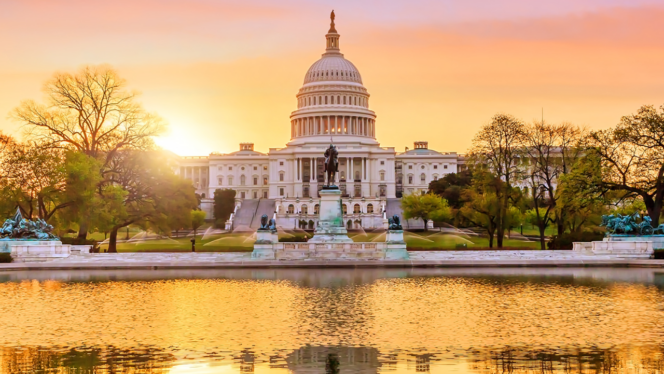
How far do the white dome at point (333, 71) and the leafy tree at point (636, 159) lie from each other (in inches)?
4592

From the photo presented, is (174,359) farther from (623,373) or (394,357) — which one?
(623,373)

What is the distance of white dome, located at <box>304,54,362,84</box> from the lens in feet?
543

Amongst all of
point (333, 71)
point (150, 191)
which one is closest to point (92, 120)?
point (150, 191)

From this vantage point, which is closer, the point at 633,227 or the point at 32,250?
the point at 32,250

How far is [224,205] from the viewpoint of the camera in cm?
13050

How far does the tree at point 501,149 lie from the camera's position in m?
57.4

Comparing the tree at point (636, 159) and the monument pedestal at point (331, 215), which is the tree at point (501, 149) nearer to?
the tree at point (636, 159)

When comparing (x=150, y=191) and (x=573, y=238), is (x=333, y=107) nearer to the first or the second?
(x=150, y=191)

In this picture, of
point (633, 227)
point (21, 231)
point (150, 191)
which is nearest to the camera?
point (633, 227)

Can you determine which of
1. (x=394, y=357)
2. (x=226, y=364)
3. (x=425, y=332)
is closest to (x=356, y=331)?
(x=425, y=332)

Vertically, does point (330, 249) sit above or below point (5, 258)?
above

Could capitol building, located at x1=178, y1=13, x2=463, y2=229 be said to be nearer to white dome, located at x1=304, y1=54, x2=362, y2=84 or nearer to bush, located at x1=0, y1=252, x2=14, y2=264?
white dome, located at x1=304, y1=54, x2=362, y2=84

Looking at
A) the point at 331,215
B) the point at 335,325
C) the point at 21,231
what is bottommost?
the point at 335,325

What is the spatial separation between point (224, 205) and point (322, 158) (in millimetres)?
30063
